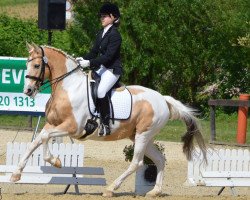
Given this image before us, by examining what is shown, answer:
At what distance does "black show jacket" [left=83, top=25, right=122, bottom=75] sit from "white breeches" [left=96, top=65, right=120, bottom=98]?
6cm

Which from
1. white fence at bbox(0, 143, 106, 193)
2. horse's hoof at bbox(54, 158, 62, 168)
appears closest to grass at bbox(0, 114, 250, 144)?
white fence at bbox(0, 143, 106, 193)

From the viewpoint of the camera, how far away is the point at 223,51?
30.7 meters

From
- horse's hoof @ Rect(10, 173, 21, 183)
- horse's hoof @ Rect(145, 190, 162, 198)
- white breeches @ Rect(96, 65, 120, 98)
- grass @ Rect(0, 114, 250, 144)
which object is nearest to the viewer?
horse's hoof @ Rect(10, 173, 21, 183)

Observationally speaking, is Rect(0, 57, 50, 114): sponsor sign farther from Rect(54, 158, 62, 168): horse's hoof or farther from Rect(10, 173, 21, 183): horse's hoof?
Rect(10, 173, 21, 183): horse's hoof

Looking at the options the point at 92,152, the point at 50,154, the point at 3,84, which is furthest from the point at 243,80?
the point at 50,154

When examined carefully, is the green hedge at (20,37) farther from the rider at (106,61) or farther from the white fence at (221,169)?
the rider at (106,61)

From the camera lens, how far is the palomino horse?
529 inches

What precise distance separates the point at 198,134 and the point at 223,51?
53.4 feet

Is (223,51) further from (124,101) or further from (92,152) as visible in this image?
(124,101)

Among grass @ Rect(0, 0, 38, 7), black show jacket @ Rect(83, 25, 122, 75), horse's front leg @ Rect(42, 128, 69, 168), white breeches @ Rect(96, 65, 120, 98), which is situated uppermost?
grass @ Rect(0, 0, 38, 7)

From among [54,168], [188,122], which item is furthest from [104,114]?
[188,122]

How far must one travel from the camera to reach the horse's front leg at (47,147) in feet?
43.4

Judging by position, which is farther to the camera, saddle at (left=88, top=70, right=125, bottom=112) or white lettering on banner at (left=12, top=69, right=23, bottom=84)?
white lettering on banner at (left=12, top=69, right=23, bottom=84)

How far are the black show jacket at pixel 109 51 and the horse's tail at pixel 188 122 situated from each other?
112 cm
